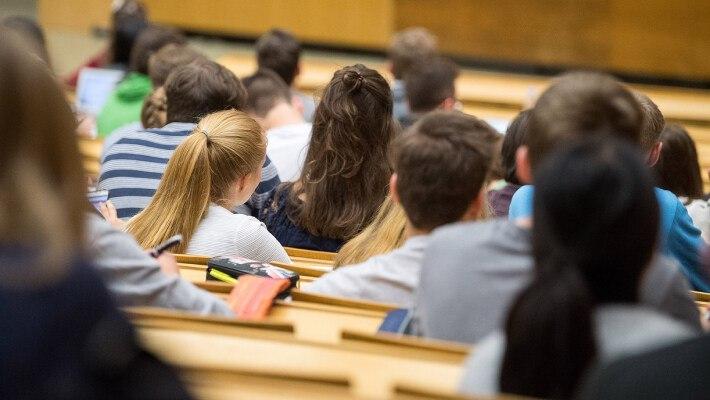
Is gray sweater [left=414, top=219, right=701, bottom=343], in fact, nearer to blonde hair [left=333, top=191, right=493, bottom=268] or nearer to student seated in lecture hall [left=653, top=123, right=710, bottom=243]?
blonde hair [left=333, top=191, right=493, bottom=268]

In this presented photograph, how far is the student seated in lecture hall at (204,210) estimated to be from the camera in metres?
2.55

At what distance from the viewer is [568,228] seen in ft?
4.44

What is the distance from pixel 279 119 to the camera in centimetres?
425

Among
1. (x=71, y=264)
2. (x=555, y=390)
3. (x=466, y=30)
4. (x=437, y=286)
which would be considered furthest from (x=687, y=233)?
(x=466, y=30)

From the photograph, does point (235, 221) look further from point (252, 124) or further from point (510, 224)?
point (510, 224)

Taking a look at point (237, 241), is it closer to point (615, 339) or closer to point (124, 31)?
point (615, 339)

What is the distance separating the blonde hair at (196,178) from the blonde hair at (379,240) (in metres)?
0.38

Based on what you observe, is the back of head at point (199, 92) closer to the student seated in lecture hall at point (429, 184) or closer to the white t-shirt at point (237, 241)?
the white t-shirt at point (237, 241)

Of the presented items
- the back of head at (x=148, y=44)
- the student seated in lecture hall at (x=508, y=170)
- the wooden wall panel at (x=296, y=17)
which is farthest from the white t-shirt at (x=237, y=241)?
the wooden wall panel at (x=296, y=17)

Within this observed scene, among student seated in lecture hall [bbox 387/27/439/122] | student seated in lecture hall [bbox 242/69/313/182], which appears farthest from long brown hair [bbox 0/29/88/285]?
student seated in lecture hall [bbox 387/27/439/122]

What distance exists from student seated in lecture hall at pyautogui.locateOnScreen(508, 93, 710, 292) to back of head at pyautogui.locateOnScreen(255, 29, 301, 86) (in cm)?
271

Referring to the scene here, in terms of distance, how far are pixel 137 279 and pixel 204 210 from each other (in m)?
0.77

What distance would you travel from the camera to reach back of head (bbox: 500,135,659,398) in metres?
1.33

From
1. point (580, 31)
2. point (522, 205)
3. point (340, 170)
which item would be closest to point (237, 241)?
point (340, 170)
